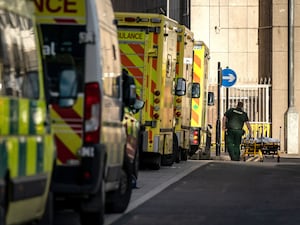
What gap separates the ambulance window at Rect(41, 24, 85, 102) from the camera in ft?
35.5

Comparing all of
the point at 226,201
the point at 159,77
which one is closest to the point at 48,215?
the point at 226,201

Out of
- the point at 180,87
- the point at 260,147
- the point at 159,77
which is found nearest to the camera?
the point at 159,77

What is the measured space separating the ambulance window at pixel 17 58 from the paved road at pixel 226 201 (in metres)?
3.71

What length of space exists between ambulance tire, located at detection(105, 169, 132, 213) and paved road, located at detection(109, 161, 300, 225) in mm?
163

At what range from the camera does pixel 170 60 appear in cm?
2162

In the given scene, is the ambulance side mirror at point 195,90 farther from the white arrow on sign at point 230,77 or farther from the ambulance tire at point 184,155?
the white arrow on sign at point 230,77

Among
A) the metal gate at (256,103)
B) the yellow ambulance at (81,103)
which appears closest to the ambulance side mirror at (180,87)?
the yellow ambulance at (81,103)

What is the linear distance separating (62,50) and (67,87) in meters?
1.06

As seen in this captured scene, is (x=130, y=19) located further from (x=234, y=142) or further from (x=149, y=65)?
(x=234, y=142)

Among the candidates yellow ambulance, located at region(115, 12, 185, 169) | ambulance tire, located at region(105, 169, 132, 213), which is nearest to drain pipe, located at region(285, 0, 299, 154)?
yellow ambulance, located at region(115, 12, 185, 169)

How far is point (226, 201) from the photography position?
1540 cm

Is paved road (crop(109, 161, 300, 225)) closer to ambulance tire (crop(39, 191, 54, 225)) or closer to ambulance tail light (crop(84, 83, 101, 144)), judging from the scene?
ambulance tail light (crop(84, 83, 101, 144))

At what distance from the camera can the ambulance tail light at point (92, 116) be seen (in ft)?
34.8

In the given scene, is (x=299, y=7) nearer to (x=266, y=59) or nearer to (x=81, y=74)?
(x=266, y=59)
